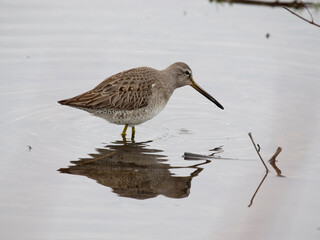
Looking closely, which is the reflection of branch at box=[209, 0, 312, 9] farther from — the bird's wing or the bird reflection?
the bird reflection

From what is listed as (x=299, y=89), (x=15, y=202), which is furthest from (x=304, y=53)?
(x=15, y=202)

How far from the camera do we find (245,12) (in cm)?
1016

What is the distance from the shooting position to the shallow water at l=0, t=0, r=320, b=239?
4.86 meters

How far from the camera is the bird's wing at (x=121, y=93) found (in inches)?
258

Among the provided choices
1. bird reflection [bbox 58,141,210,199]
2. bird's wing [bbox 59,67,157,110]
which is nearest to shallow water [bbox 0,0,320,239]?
bird reflection [bbox 58,141,210,199]

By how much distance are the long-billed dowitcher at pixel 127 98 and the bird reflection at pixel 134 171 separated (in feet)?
1.17

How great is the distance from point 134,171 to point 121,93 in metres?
1.19

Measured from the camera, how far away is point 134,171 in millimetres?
5758

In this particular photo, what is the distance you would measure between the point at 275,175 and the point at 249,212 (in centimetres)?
76

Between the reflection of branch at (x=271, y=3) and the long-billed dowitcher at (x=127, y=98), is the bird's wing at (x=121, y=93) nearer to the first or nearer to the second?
the long-billed dowitcher at (x=127, y=98)

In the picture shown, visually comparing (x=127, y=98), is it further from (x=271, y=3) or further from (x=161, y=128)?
(x=271, y=3)

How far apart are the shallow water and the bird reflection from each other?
0.02 m

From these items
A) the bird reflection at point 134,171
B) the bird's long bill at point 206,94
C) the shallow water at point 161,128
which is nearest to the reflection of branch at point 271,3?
the shallow water at point 161,128

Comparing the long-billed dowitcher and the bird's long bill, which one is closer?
the long-billed dowitcher
